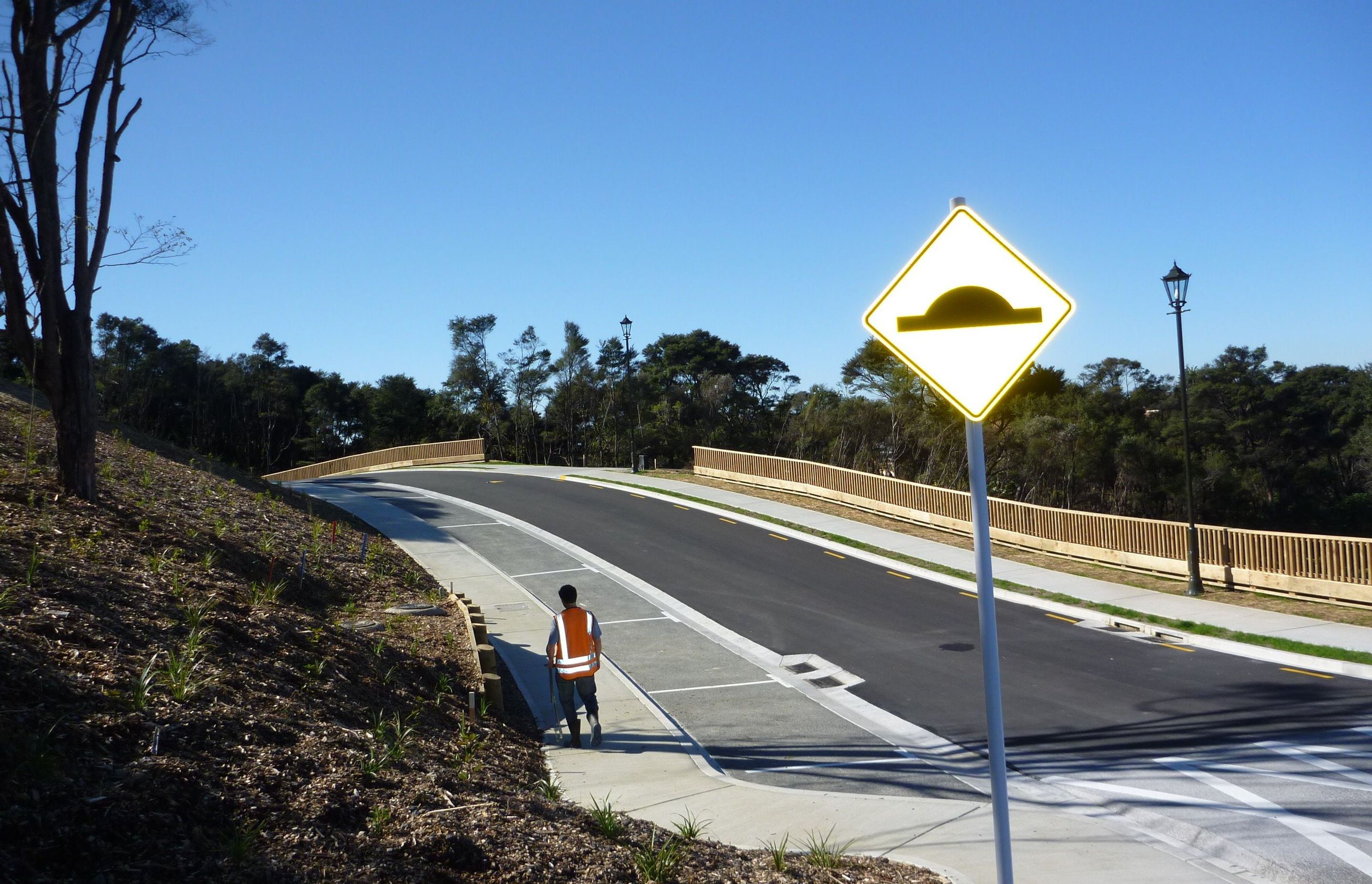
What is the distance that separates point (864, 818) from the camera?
7109mm

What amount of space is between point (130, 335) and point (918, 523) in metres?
53.6

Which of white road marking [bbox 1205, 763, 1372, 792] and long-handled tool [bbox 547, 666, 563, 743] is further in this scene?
long-handled tool [bbox 547, 666, 563, 743]

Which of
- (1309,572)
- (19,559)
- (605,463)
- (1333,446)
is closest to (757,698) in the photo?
(19,559)

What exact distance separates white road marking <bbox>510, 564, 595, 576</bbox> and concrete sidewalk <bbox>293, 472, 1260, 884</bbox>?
9049mm

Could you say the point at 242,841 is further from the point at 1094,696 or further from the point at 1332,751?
the point at 1094,696

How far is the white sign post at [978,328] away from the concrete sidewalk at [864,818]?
2768 mm

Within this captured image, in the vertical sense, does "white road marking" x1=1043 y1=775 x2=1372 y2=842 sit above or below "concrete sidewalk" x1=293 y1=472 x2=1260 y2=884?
below

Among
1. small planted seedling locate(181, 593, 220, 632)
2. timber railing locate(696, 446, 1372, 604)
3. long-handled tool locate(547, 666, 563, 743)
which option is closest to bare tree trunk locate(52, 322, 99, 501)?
small planted seedling locate(181, 593, 220, 632)

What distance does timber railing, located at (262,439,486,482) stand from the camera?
51.4 meters

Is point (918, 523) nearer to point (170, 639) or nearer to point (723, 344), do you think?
point (170, 639)

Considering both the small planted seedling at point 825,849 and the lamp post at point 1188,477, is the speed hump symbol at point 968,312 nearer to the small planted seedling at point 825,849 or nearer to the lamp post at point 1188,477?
the small planted seedling at point 825,849

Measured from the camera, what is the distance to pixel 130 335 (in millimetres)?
59469

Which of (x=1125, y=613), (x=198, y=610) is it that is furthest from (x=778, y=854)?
(x=1125, y=613)

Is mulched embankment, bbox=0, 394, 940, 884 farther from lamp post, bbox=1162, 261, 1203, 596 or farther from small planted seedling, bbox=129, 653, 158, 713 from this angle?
lamp post, bbox=1162, 261, 1203, 596
